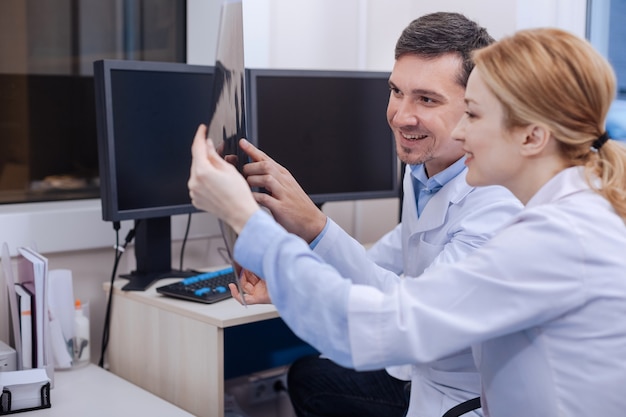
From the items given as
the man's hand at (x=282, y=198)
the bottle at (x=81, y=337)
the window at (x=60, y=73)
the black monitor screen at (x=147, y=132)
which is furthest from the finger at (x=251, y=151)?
the window at (x=60, y=73)

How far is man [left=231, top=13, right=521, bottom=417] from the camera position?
4.64 ft

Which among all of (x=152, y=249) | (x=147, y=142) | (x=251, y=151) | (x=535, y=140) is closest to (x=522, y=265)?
(x=535, y=140)

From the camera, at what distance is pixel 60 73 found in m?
2.31

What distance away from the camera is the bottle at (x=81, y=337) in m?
1.93

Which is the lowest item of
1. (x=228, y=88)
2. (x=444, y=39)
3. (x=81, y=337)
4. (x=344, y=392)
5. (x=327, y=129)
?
(x=344, y=392)

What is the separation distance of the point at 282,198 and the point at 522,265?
51 centimetres

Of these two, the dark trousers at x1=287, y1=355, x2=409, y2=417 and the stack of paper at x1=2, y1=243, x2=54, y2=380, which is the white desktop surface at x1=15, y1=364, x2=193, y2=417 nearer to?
the stack of paper at x1=2, y1=243, x2=54, y2=380

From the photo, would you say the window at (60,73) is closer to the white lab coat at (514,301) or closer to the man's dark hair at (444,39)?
the man's dark hair at (444,39)

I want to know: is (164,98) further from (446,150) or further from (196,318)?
(446,150)

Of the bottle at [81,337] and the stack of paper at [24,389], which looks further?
the bottle at [81,337]

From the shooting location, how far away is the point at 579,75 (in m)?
1.06

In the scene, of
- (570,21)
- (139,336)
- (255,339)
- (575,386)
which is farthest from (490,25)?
(575,386)

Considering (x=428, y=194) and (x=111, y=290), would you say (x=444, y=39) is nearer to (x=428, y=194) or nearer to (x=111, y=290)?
(x=428, y=194)

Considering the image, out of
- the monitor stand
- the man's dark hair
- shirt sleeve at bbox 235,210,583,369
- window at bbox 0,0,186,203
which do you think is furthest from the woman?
window at bbox 0,0,186,203
